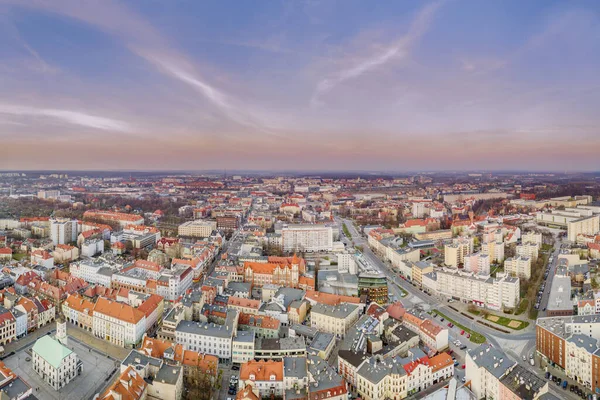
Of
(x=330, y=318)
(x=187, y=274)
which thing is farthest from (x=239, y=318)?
(x=187, y=274)

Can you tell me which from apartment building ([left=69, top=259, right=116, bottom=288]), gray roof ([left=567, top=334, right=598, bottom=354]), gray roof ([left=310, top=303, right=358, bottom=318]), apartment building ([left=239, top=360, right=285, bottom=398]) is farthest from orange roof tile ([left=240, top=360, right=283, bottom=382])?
apartment building ([left=69, top=259, right=116, bottom=288])

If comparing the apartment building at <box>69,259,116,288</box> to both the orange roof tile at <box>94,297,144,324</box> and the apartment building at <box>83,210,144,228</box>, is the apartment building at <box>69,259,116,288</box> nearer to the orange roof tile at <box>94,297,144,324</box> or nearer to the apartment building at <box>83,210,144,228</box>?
the orange roof tile at <box>94,297,144,324</box>

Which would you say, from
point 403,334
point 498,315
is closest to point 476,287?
point 498,315

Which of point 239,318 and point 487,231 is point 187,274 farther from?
point 487,231

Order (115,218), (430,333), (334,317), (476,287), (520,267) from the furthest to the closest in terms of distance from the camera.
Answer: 1. (115,218)
2. (520,267)
3. (476,287)
4. (334,317)
5. (430,333)

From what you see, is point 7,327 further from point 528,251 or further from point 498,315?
point 528,251

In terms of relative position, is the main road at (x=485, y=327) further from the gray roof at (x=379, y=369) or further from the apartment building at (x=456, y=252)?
the gray roof at (x=379, y=369)
